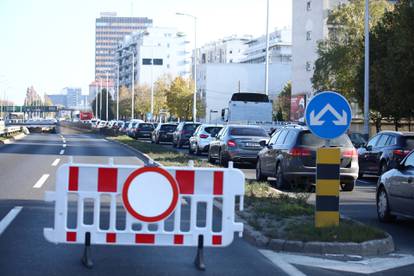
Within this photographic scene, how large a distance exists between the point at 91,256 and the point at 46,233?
2.88ft

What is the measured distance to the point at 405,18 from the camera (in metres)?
28.8

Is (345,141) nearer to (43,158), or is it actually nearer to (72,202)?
(72,202)

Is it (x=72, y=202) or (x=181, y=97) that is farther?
(x=181, y=97)

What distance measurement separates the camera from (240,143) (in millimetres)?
25359

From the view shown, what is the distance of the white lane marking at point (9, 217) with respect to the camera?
10727 millimetres

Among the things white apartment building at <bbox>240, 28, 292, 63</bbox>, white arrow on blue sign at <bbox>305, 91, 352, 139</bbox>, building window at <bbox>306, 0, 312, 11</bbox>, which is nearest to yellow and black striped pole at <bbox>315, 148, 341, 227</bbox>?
white arrow on blue sign at <bbox>305, 91, 352, 139</bbox>

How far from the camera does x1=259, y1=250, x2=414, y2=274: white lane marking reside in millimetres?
8484

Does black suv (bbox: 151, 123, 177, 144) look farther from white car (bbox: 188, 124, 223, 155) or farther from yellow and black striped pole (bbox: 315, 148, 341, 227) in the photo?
yellow and black striped pole (bbox: 315, 148, 341, 227)

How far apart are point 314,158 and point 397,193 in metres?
5.70

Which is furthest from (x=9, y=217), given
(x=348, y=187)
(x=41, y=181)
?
(x=348, y=187)

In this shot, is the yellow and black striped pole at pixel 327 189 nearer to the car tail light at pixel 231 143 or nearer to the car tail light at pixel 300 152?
the car tail light at pixel 300 152

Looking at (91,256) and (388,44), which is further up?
(388,44)

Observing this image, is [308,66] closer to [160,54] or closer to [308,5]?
[308,5]

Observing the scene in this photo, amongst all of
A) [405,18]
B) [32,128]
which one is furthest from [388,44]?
[32,128]
